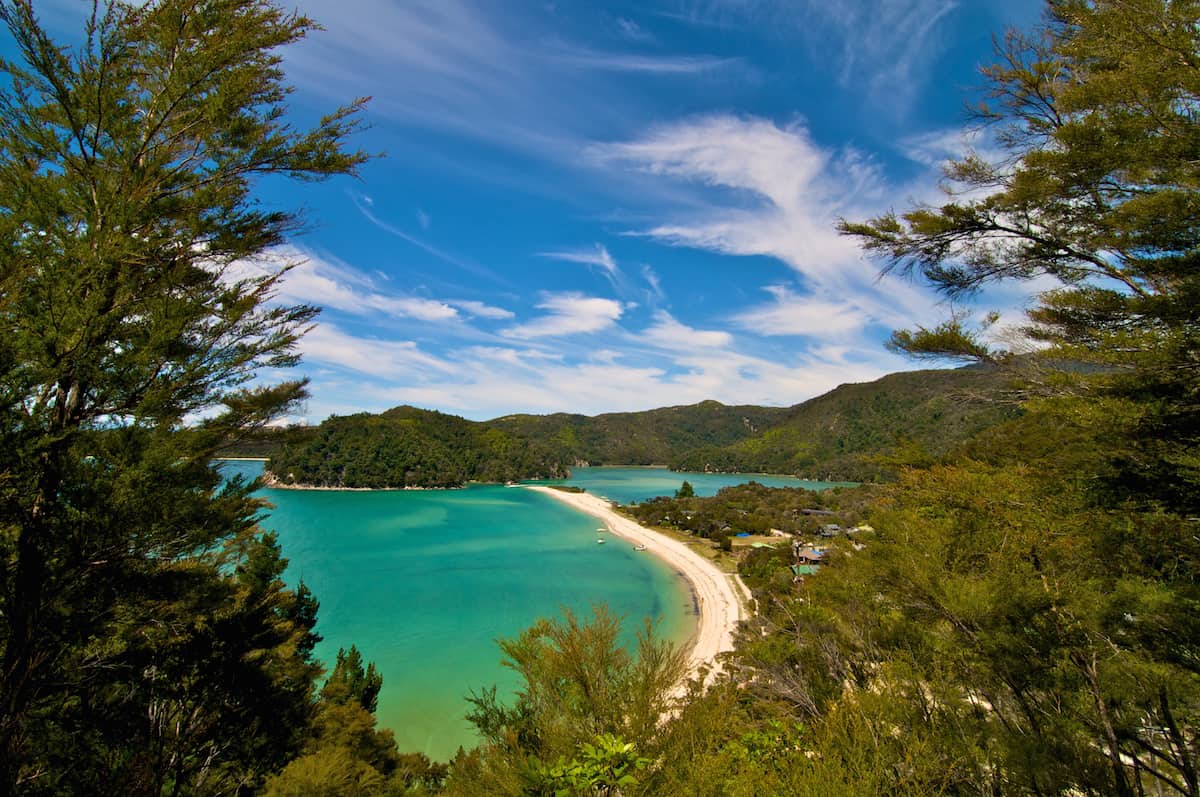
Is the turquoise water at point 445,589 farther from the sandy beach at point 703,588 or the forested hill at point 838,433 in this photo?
the forested hill at point 838,433

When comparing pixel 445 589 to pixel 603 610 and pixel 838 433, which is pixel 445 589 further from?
pixel 838 433

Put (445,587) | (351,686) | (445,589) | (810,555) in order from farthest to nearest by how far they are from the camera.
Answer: (810,555) → (445,587) → (445,589) → (351,686)

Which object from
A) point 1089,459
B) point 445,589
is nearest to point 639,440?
point 445,589

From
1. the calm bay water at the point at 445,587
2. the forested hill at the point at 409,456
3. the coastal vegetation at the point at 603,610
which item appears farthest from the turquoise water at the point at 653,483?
the coastal vegetation at the point at 603,610

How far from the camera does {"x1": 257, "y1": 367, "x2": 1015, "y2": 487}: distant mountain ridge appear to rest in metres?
80.1

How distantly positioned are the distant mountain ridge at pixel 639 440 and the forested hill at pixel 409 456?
0.75 feet

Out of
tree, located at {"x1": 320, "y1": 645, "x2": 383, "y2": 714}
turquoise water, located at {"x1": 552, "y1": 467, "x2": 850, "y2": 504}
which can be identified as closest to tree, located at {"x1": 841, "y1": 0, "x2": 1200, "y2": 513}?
tree, located at {"x1": 320, "y1": 645, "x2": 383, "y2": 714}

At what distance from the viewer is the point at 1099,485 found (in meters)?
3.36

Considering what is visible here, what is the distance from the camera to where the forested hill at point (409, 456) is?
7894cm

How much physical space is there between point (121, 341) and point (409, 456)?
3622 inches

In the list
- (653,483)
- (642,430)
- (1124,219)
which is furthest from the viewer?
(642,430)

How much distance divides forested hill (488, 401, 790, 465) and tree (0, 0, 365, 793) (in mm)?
127737

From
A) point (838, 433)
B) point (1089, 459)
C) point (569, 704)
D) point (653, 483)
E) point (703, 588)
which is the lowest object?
point (653, 483)

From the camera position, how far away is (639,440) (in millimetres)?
162375
